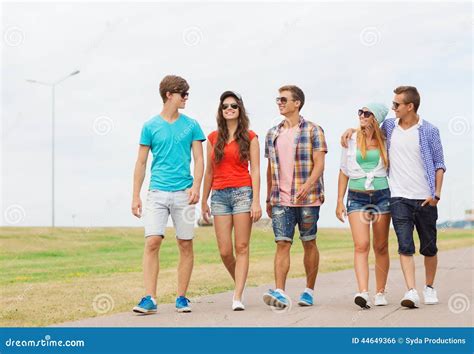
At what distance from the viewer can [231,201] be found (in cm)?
784

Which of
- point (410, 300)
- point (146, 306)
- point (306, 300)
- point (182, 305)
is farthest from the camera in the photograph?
point (306, 300)

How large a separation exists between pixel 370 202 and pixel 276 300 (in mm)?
1343

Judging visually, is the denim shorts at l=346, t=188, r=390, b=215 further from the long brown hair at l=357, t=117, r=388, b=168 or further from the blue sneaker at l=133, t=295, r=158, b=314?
the blue sneaker at l=133, t=295, r=158, b=314

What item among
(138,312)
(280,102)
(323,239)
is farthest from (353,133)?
(323,239)

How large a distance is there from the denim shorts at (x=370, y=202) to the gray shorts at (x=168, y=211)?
1585mm

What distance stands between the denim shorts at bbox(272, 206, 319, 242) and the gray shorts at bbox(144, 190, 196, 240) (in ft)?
2.86

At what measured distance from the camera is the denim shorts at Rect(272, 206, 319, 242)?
26.6 feet

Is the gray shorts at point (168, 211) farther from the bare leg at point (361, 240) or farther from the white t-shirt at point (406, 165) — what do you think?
the white t-shirt at point (406, 165)

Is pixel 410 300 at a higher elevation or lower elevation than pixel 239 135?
lower

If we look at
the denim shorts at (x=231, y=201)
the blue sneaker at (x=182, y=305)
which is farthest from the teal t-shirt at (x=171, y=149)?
the blue sneaker at (x=182, y=305)

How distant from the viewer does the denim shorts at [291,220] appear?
26.6 ft
